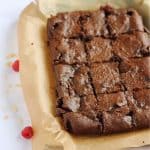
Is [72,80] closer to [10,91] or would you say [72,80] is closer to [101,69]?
[101,69]

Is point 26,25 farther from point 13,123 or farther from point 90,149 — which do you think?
point 90,149

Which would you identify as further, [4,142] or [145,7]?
[145,7]

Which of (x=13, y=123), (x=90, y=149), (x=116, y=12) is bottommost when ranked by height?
(x=90, y=149)

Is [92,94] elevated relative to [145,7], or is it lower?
lower

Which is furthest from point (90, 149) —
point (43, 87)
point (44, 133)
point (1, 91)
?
point (1, 91)

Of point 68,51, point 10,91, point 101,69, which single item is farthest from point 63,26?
point 10,91

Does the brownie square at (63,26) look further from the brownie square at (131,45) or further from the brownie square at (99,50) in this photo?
the brownie square at (131,45)

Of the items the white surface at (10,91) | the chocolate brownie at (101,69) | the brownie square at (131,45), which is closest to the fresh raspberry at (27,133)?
the white surface at (10,91)
